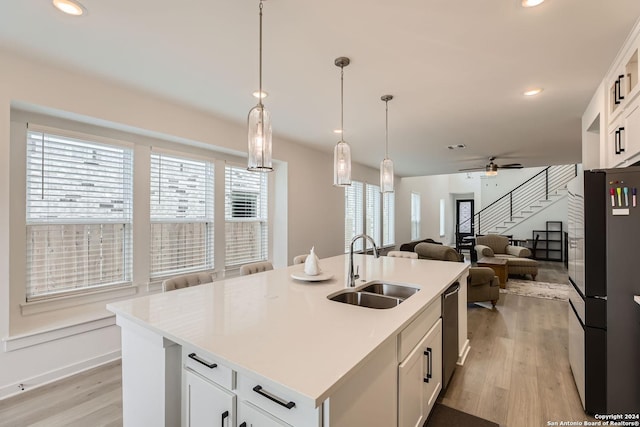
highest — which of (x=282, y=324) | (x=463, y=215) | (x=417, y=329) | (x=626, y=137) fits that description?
(x=626, y=137)

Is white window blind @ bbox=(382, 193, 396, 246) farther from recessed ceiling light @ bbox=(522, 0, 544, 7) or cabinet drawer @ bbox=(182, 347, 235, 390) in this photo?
cabinet drawer @ bbox=(182, 347, 235, 390)

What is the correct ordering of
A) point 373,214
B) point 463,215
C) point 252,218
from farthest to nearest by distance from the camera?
point 463,215, point 373,214, point 252,218

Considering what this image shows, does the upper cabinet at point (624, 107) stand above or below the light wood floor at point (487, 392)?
above

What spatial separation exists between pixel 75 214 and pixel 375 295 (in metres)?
2.84

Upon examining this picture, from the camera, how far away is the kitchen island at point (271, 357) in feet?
3.34

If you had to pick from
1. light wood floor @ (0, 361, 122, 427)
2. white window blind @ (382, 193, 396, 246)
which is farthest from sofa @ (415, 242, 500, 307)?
light wood floor @ (0, 361, 122, 427)

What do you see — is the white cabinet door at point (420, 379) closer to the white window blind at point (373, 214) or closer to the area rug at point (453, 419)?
the area rug at point (453, 419)

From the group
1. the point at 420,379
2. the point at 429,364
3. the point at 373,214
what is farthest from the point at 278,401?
the point at 373,214

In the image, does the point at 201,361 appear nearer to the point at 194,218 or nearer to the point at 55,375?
the point at 55,375

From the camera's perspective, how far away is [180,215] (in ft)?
11.9

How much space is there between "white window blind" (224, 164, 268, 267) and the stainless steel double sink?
8.45 ft

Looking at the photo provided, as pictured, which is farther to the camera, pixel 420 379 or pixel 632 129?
pixel 632 129

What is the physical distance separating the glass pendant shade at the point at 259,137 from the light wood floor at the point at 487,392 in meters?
2.06

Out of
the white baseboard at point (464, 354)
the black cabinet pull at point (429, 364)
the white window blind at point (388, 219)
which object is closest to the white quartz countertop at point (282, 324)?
the black cabinet pull at point (429, 364)
